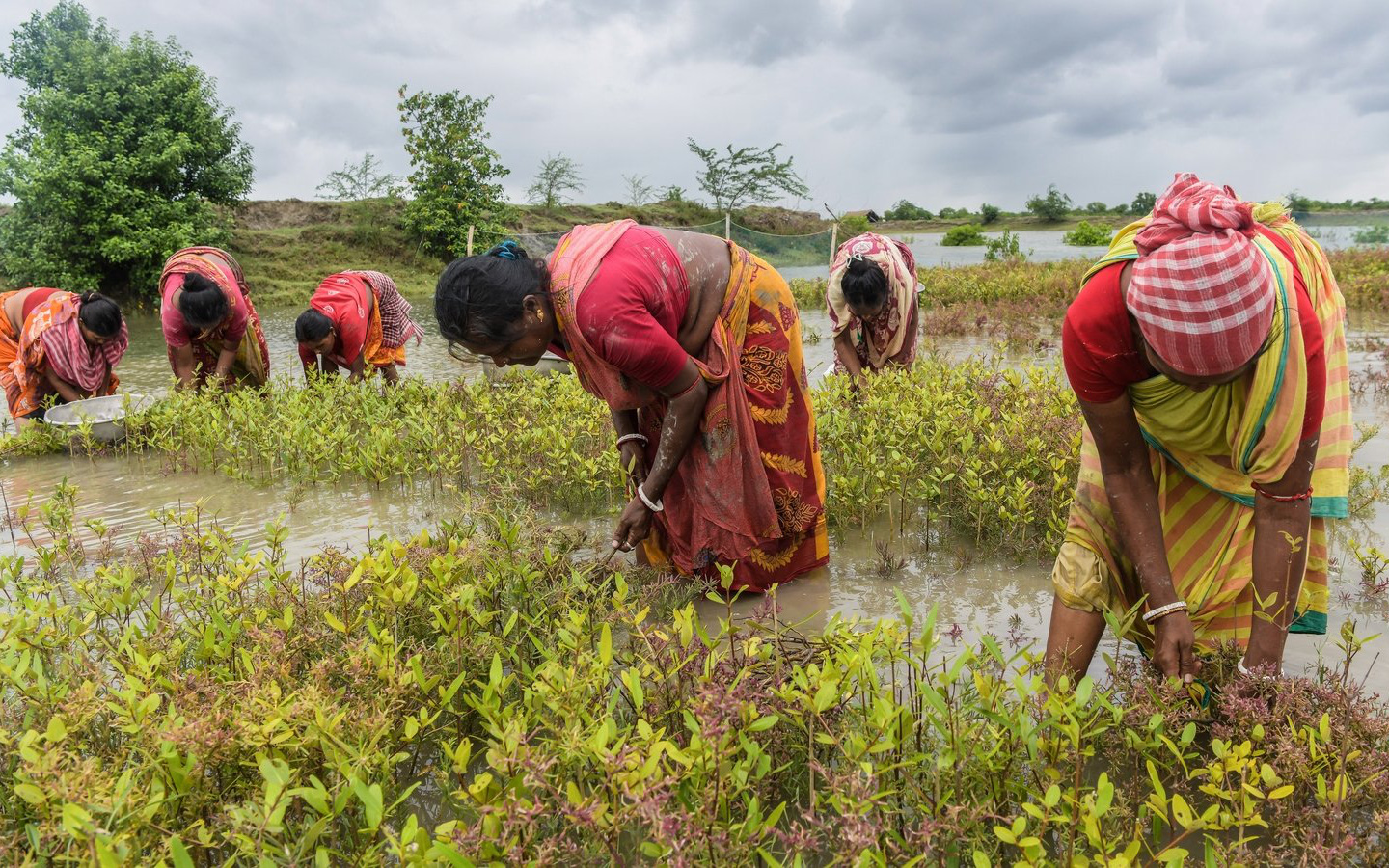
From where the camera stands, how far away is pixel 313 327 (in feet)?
22.7

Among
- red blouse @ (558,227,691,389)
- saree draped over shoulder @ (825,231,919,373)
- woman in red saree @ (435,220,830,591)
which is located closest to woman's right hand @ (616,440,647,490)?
→ woman in red saree @ (435,220,830,591)

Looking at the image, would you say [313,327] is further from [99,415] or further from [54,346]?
[54,346]

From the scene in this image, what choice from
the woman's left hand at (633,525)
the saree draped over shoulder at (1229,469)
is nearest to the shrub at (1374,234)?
the saree draped over shoulder at (1229,469)

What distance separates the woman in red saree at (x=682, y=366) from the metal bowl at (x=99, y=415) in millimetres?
4509

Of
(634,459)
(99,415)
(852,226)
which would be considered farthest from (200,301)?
(852,226)

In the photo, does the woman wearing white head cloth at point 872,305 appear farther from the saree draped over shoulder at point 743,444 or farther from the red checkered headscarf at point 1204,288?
the red checkered headscarf at point 1204,288

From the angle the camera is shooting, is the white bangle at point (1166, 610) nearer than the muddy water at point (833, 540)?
Yes

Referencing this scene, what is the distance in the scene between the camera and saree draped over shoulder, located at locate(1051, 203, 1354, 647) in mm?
1811

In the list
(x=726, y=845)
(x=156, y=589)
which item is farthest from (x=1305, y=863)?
(x=156, y=589)

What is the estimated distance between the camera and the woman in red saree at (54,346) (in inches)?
248

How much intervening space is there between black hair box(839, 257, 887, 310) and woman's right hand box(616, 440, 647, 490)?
266 cm

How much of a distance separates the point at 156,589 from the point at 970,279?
48.2ft

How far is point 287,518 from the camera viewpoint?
14.9 feet

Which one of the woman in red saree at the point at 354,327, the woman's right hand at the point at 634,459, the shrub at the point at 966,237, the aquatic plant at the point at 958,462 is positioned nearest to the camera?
the woman's right hand at the point at 634,459
